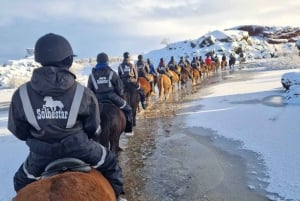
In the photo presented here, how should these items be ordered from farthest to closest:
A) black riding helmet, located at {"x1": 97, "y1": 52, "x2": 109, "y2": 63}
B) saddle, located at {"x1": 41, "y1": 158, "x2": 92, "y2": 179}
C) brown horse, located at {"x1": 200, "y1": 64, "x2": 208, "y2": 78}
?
brown horse, located at {"x1": 200, "y1": 64, "x2": 208, "y2": 78} < black riding helmet, located at {"x1": 97, "y1": 52, "x2": 109, "y2": 63} < saddle, located at {"x1": 41, "y1": 158, "x2": 92, "y2": 179}

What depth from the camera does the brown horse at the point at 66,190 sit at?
8.65 ft

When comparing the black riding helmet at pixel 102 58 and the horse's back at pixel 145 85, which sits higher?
the black riding helmet at pixel 102 58

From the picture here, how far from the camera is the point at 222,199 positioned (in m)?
5.65

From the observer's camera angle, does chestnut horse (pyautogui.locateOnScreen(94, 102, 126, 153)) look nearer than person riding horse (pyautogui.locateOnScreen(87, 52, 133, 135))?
Yes

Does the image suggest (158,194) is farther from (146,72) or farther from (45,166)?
(146,72)

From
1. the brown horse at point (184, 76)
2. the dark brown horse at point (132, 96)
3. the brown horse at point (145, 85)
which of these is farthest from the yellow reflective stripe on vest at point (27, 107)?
the brown horse at point (184, 76)

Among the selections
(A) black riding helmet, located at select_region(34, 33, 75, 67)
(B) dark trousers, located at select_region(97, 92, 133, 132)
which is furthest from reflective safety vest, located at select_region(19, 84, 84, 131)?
(B) dark trousers, located at select_region(97, 92, 133, 132)

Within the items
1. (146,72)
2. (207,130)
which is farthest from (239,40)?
(207,130)

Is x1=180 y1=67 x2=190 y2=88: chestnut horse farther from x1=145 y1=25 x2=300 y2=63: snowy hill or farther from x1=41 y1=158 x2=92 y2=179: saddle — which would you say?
x1=145 y1=25 x2=300 y2=63: snowy hill

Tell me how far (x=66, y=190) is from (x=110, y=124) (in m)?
4.43

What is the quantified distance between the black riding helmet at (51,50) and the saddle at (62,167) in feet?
2.82

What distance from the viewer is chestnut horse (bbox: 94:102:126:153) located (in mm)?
7051

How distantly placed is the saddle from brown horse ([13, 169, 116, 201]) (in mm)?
235

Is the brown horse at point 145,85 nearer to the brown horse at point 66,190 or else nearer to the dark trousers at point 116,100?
the dark trousers at point 116,100
